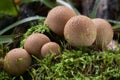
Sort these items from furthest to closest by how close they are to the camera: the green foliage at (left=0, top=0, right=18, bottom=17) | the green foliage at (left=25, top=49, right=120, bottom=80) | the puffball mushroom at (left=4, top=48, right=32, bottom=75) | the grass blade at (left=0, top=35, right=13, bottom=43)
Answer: the green foliage at (left=0, top=0, right=18, bottom=17) → the grass blade at (left=0, top=35, right=13, bottom=43) → the puffball mushroom at (left=4, top=48, right=32, bottom=75) → the green foliage at (left=25, top=49, right=120, bottom=80)

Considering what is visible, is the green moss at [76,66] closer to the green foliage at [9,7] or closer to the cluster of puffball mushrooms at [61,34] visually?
the cluster of puffball mushrooms at [61,34]

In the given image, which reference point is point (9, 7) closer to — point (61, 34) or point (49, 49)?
point (61, 34)

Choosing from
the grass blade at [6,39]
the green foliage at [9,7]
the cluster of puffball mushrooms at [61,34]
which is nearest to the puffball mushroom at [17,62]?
the cluster of puffball mushrooms at [61,34]

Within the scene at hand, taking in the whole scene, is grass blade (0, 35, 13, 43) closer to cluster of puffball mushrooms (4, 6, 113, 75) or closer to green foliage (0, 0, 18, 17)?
cluster of puffball mushrooms (4, 6, 113, 75)

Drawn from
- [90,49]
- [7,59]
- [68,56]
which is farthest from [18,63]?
[90,49]

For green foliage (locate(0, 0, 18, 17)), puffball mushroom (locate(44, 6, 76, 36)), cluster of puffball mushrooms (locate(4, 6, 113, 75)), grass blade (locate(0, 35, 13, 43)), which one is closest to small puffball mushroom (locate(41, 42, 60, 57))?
cluster of puffball mushrooms (locate(4, 6, 113, 75))

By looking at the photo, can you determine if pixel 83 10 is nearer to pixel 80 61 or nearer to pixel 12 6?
pixel 12 6
